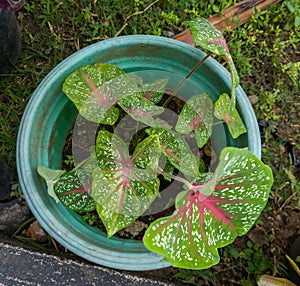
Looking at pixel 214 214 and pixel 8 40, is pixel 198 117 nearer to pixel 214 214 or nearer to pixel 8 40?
pixel 214 214

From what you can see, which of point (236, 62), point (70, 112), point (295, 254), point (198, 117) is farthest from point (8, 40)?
point (295, 254)

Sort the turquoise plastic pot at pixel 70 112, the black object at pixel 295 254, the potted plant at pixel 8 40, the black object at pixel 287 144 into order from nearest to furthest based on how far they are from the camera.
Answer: the turquoise plastic pot at pixel 70 112 < the potted plant at pixel 8 40 < the black object at pixel 295 254 < the black object at pixel 287 144

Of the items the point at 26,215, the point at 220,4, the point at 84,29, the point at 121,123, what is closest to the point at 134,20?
the point at 84,29

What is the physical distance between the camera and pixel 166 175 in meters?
0.93

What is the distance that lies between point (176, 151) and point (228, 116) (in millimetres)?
151

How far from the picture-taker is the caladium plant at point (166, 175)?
83 centimetres

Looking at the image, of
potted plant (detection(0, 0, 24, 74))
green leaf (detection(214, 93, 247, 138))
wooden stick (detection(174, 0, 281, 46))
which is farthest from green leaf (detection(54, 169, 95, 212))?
wooden stick (detection(174, 0, 281, 46))

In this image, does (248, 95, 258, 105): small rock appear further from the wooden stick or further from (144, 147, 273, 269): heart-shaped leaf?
(144, 147, 273, 269): heart-shaped leaf

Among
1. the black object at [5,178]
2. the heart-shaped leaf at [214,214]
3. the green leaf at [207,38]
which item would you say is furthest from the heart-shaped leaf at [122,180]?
the black object at [5,178]

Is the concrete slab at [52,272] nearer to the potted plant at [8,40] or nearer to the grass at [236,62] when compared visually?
the grass at [236,62]

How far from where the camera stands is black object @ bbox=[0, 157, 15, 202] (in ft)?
4.13

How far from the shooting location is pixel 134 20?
1443 mm

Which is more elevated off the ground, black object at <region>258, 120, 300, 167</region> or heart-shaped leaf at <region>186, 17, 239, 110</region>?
heart-shaped leaf at <region>186, 17, 239, 110</region>

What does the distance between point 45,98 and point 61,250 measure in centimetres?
56
